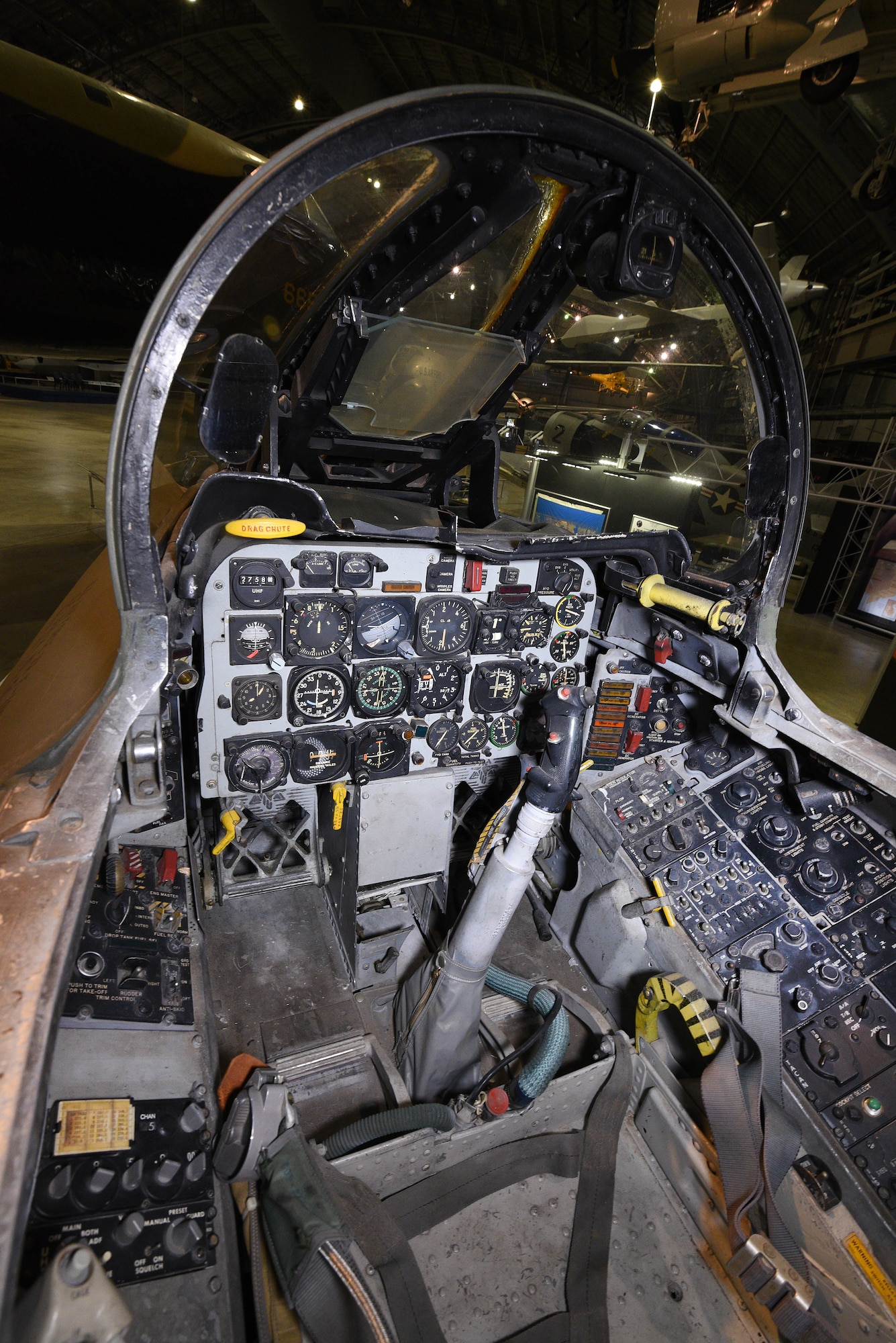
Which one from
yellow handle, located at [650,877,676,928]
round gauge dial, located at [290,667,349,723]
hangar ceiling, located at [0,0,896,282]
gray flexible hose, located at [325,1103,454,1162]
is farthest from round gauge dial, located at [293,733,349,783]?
hangar ceiling, located at [0,0,896,282]

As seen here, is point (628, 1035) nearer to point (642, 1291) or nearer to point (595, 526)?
point (642, 1291)

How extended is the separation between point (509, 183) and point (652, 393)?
167cm

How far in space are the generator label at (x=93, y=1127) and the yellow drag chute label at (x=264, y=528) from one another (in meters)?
1.84

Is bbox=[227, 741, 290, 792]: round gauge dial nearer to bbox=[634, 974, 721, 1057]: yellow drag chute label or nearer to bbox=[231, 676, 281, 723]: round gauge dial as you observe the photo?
bbox=[231, 676, 281, 723]: round gauge dial

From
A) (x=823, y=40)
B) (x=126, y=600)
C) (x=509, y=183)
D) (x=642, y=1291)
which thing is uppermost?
(x=823, y=40)

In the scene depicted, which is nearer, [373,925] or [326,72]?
[373,925]

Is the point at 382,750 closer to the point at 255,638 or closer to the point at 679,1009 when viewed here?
the point at 255,638

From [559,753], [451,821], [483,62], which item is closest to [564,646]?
[559,753]

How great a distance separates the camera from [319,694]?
9.78 feet

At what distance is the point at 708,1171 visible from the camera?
2.36m

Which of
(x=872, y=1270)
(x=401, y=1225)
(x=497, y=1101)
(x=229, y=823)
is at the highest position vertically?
(x=229, y=823)

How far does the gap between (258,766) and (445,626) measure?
113cm

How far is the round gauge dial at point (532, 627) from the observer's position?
3229 millimetres

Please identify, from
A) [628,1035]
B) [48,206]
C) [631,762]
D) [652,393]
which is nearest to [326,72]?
[48,206]
